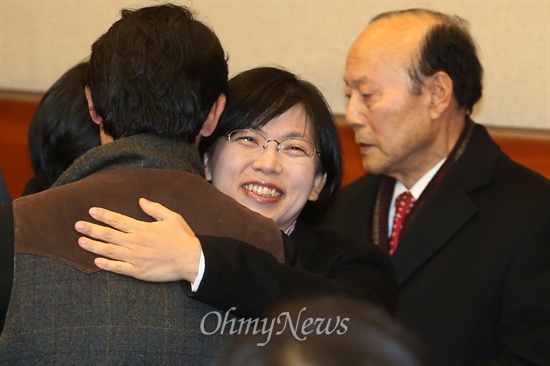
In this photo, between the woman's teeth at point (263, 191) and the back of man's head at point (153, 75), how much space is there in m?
0.53

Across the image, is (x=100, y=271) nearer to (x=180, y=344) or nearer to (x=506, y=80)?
(x=180, y=344)

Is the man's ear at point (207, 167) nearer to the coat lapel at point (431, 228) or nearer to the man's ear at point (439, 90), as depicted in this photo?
the coat lapel at point (431, 228)

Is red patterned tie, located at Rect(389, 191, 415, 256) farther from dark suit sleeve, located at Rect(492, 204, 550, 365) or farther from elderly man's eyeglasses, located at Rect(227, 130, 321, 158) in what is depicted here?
elderly man's eyeglasses, located at Rect(227, 130, 321, 158)

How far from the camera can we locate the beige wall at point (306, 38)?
142 inches

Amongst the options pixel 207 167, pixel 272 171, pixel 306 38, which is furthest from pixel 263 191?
pixel 306 38

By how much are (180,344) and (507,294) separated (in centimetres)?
144

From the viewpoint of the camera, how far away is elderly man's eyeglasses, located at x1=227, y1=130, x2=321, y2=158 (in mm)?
2307

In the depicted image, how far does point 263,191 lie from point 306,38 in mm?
1666

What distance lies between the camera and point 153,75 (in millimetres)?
1712

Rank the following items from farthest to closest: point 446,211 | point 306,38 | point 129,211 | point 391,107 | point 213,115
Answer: point 306,38 < point 391,107 < point 446,211 < point 213,115 < point 129,211

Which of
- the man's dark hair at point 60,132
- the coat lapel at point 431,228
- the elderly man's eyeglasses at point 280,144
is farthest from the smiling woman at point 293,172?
the coat lapel at point 431,228

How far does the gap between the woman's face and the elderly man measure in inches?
31.5

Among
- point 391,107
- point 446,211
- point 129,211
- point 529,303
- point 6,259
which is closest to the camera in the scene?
point 6,259

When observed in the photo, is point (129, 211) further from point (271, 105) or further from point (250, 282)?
point (271, 105)
